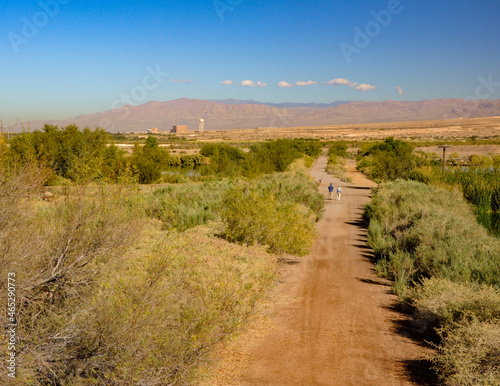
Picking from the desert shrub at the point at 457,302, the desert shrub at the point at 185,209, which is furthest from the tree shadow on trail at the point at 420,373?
the desert shrub at the point at 185,209

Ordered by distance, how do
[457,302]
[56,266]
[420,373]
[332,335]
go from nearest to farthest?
[56,266], [420,373], [457,302], [332,335]

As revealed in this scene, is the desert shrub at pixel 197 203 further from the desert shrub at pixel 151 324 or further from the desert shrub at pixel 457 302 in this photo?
the desert shrub at pixel 457 302

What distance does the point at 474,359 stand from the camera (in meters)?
6.93

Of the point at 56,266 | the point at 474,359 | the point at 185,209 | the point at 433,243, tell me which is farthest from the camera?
the point at 185,209

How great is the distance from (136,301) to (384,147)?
71448 mm

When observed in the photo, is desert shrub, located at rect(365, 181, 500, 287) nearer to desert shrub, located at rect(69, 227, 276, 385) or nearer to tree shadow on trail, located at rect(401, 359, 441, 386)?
tree shadow on trail, located at rect(401, 359, 441, 386)

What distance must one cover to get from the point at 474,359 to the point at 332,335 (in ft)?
10.0

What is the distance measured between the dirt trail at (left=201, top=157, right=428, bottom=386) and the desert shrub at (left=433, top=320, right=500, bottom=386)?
2.39 ft

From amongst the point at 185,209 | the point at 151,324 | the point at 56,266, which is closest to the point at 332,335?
the point at 151,324

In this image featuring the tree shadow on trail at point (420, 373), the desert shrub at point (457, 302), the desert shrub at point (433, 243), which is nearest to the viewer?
the tree shadow on trail at point (420, 373)

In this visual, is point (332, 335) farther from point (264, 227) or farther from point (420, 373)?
point (264, 227)

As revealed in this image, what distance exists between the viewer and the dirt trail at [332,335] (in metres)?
7.57

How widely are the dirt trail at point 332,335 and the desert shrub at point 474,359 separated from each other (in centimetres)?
73

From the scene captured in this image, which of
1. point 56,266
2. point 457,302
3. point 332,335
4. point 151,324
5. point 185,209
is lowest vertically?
point 332,335
